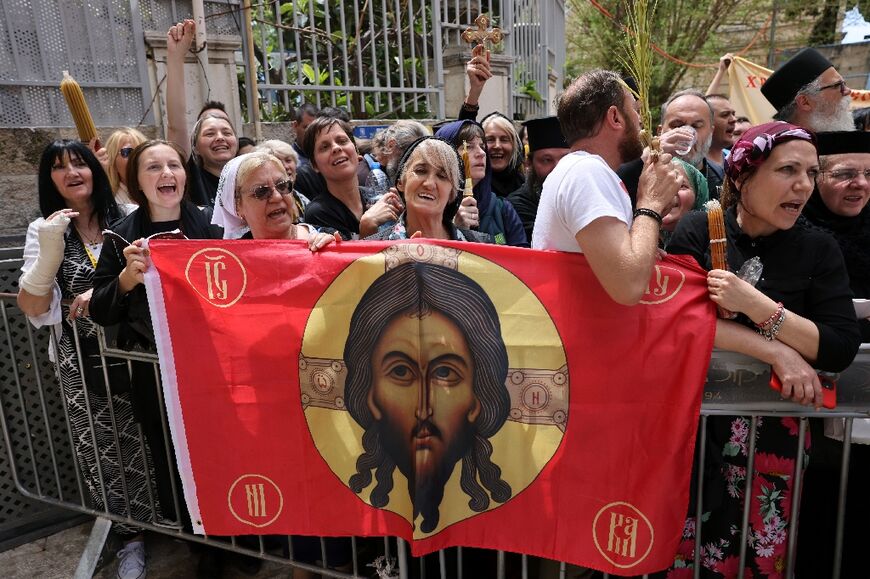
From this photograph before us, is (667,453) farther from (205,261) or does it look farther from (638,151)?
(205,261)

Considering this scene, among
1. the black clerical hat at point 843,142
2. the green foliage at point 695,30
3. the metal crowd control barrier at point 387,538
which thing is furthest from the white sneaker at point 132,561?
the green foliage at point 695,30

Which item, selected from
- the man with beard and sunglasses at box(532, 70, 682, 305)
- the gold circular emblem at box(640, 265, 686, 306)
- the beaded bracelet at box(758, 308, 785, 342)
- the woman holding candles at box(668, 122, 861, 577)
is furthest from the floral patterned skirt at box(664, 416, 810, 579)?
the man with beard and sunglasses at box(532, 70, 682, 305)

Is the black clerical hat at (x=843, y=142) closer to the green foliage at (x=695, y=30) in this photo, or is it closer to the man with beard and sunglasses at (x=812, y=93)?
the man with beard and sunglasses at (x=812, y=93)

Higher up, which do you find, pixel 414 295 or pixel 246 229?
pixel 246 229

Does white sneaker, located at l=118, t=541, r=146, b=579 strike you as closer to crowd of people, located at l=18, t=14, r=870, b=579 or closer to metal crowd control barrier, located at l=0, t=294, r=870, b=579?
crowd of people, located at l=18, t=14, r=870, b=579

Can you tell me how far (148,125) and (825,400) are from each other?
17.5 ft

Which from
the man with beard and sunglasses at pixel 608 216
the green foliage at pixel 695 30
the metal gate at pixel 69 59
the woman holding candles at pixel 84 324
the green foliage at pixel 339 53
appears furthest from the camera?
the green foliage at pixel 695 30

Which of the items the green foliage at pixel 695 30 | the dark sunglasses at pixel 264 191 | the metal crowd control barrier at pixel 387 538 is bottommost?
the metal crowd control barrier at pixel 387 538

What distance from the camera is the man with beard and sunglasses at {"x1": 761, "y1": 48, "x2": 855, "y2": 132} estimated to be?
3.63m

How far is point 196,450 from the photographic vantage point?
101 inches

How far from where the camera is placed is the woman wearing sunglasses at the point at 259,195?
2.78 metres

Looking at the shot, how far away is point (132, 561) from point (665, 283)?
2925 millimetres

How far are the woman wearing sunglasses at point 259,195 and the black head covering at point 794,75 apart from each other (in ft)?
9.63

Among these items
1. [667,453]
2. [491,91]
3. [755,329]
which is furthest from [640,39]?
[491,91]
